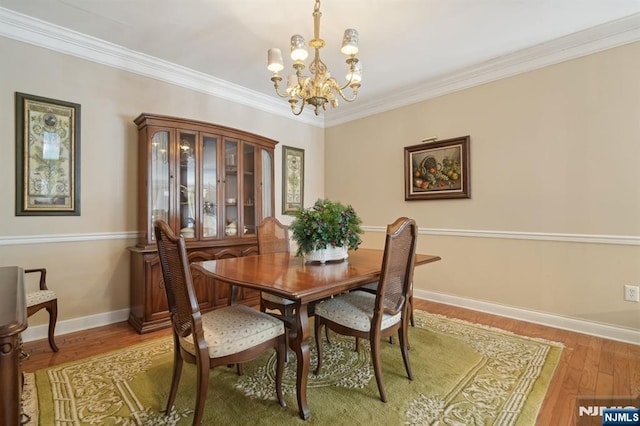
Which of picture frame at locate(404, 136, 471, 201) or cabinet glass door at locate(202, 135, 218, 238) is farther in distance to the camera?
picture frame at locate(404, 136, 471, 201)

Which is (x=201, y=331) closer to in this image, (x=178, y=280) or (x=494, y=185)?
(x=178, y=280)

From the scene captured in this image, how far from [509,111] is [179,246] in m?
3.33

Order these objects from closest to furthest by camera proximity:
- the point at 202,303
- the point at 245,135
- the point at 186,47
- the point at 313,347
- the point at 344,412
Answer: the point at 344,412 → the point at 313,347 → the point at 186,47 → the point at 202,303 → the point at 245,135

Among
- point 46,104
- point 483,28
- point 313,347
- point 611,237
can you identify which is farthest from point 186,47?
point 611,237

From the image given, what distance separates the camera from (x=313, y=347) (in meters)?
2.38

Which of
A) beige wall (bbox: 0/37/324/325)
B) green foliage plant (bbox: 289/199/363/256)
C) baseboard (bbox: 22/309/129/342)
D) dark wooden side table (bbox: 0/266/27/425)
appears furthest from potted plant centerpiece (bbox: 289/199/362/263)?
baseboard (bbox: 22/309/129/342)

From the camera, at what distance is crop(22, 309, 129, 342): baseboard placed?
2.50 metres

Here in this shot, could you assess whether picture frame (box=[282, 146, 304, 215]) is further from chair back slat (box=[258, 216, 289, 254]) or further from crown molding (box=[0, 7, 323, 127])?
chair back slat (box=[258, 216, 289, 254])

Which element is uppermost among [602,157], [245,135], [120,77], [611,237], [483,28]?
[483,28]

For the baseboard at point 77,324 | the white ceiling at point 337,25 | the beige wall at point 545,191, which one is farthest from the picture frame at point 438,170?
the baseboard at point 77,324

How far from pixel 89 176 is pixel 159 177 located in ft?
1.92

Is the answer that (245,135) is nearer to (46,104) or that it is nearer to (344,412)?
(46,104)

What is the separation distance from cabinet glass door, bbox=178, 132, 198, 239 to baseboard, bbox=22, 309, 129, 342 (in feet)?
3.24

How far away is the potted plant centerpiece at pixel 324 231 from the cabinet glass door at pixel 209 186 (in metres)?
1.51
